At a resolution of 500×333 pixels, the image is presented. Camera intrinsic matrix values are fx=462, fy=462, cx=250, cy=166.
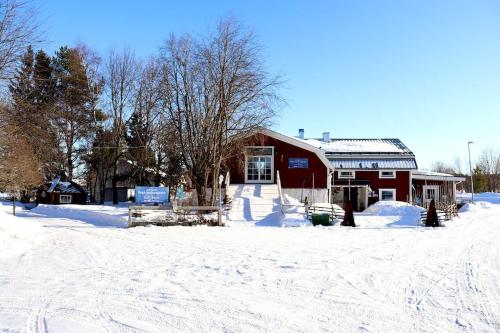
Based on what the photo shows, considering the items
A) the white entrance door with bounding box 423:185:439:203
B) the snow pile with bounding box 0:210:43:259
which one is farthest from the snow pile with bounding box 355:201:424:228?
the snow pile with bounding box 0:210:43:259

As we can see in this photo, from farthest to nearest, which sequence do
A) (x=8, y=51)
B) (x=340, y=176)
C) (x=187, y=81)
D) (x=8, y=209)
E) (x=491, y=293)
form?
(x=340, y=176)
(x=8, y=209)
(x=187, y=81)
(x=8, y=51)
(x=491, y=293)

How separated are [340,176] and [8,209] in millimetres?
25637

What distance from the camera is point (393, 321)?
5289 millimetres

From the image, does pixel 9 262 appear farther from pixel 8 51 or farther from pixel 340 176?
pixel 340 176

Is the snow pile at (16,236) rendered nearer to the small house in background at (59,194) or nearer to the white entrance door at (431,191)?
the small house in background at (59,194)

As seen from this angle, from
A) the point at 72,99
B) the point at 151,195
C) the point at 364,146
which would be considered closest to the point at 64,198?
the point at 72,99

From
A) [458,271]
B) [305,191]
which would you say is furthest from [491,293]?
[305,191]

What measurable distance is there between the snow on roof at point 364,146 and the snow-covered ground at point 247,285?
28521 mm

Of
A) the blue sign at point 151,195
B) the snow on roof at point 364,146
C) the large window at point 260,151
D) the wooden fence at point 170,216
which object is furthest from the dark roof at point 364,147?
the wooden fence at point 170,216

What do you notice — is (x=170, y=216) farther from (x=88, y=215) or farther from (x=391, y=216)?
(x=391, y=216)

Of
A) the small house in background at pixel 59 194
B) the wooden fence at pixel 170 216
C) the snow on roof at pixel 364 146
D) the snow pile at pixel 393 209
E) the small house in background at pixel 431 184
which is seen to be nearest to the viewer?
the wooden fence at pixel 170 216

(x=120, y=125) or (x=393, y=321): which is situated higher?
(x=120, y=125)

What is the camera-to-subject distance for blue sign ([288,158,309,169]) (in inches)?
1205

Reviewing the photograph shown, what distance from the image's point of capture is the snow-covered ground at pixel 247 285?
5234mm
